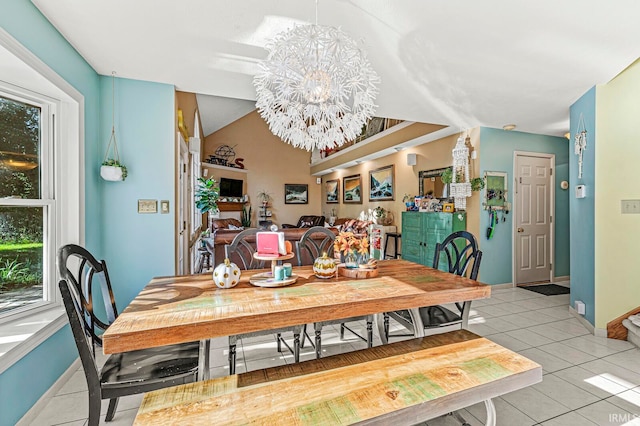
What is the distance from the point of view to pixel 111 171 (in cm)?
277

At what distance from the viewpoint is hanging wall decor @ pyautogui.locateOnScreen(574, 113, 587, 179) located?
10.8 feet

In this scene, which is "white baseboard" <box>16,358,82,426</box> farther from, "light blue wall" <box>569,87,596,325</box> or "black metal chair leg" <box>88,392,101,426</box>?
"light blue wall" <box>569,87,596,325</box>

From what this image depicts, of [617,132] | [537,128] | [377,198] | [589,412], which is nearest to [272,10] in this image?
[589,412]

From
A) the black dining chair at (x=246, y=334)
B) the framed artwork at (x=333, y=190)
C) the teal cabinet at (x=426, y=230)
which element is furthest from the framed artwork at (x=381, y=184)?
the black dining chair at (x=246, y=334)

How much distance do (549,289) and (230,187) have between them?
25.8ft

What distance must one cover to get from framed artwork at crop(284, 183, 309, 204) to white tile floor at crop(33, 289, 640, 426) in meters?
7.49

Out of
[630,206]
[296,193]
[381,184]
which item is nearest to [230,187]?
[296,193]

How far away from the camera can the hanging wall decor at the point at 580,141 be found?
3.31 meters

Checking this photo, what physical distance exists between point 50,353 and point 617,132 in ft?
17.3

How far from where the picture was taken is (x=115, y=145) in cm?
293

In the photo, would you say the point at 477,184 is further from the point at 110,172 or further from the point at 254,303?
the point at 110,172

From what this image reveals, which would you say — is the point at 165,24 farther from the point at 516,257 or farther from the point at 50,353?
the point at 516,257

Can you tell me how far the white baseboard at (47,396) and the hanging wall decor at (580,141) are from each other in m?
5.17

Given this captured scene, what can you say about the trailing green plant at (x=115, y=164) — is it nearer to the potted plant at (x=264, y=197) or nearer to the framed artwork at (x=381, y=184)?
the framed artwork at (x=381, y=184)
